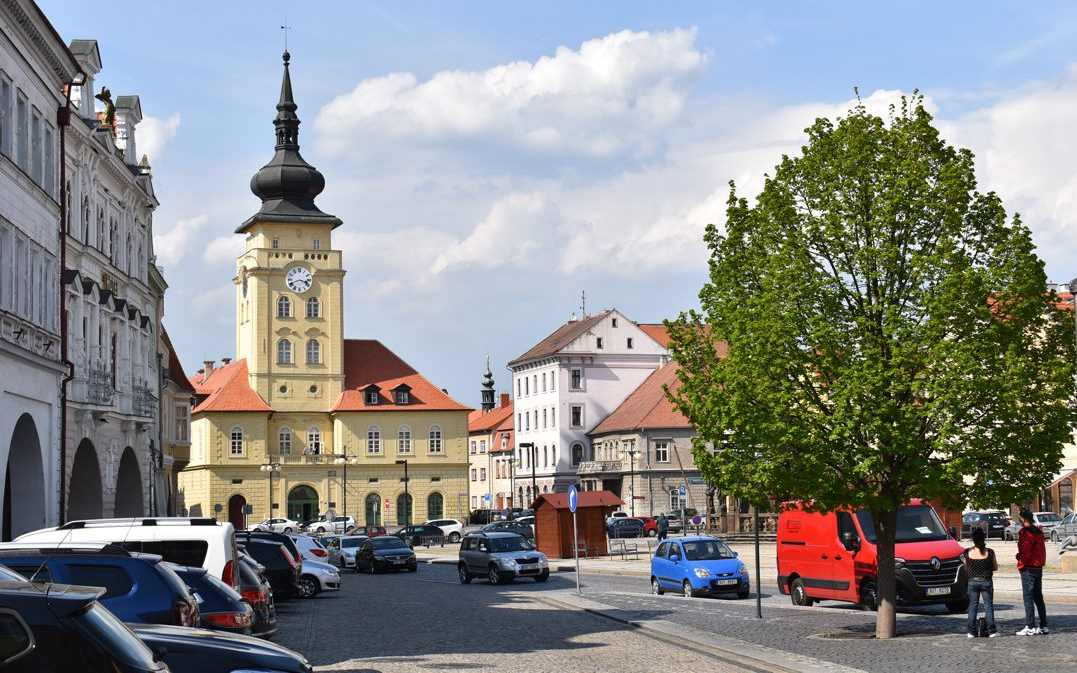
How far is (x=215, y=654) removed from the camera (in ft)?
32.8

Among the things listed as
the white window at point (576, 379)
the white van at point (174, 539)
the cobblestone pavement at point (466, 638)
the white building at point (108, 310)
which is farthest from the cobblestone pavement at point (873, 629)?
the white window at point (576, 379)

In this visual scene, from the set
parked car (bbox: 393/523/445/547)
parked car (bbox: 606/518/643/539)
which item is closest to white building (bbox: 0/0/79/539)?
parked car (bbox: 606/518/643/539)

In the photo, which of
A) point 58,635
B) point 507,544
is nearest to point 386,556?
point 507,544

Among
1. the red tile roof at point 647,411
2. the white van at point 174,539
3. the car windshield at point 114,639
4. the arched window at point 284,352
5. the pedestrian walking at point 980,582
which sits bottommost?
the pedestrian walking at point 980,582

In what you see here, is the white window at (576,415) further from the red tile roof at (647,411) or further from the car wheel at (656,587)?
the car wheel at (656,587)

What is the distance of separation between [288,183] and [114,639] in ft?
347

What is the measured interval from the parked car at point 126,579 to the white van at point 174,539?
3724 mm

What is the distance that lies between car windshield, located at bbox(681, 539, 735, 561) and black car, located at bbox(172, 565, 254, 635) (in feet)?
66.4

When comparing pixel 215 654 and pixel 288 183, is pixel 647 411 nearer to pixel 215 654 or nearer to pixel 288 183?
pixel 288 183

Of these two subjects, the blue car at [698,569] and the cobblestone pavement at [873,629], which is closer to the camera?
the cobblestone pavement at [873,629]

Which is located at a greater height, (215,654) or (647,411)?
(647,411)

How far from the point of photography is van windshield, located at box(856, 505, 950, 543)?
27.7 meters

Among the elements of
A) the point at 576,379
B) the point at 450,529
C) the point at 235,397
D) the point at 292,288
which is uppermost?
the point at 292,288

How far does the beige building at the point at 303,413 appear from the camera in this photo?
110750mm
